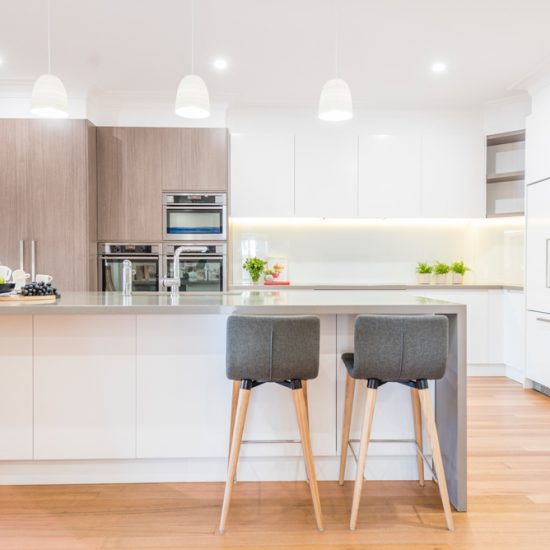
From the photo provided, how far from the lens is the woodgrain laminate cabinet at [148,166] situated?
4312mm

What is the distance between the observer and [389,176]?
473cm

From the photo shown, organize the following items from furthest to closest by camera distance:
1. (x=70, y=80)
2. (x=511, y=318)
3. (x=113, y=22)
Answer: (x=511, y=318) → (x=70, y=80) → (x=113, y=22)

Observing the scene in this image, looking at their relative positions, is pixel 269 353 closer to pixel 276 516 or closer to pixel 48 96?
pixel 276 516

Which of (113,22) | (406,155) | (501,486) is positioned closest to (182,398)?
(501,486)

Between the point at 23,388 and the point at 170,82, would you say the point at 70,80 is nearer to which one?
the point at 170,82

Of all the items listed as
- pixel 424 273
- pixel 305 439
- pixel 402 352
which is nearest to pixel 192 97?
pixel 402 352

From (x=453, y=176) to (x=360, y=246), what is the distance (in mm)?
1180

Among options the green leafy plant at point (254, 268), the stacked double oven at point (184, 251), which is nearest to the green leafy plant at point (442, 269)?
the green leafy plant at point (254, 268)

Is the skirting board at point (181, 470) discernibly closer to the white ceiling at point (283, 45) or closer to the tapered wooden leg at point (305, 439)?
the tapered wooden leg at point (305, 439)

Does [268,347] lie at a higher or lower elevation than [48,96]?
lower

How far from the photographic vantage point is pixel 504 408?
11.7 ft

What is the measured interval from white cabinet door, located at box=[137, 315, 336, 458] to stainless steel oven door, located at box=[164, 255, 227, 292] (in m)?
2.08

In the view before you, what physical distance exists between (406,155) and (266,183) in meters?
1.46

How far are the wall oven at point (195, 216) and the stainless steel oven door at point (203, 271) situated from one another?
0.62 feet
